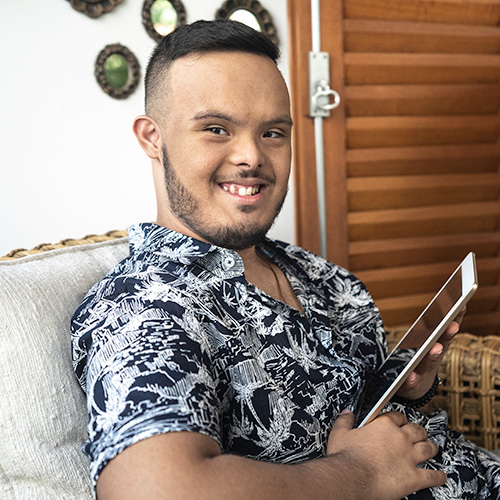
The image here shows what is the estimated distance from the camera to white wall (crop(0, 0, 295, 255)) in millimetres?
1933

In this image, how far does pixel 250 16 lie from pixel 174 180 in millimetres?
1365

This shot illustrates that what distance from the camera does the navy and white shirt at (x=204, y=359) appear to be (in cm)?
72

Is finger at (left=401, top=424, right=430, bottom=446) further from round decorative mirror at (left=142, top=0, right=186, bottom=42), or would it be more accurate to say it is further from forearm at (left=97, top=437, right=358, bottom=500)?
round decorative mirror at (left=142, top=0, right=186, bottom=42)

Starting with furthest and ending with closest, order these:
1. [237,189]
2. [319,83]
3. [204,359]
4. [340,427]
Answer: [319,83] < [237,189] < [340,427] < [204,359]

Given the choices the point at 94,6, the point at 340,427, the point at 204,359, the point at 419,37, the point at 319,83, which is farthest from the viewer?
the point at 419,37

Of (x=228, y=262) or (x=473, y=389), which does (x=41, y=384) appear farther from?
(x=473, y=389)

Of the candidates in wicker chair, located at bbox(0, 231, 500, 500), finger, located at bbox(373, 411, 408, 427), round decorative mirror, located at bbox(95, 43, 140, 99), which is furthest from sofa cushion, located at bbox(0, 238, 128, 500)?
round decorative mirror, located at bbox(95, 43, 140, 99)

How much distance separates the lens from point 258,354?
0.93 metres

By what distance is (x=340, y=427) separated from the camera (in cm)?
95

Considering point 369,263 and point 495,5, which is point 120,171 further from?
point 495,5

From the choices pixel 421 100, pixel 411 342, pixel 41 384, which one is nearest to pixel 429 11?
pixel 421 100

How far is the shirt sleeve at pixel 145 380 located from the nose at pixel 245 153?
1.02 feet

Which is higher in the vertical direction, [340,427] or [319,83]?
[319,83]

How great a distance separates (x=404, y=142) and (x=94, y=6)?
4.01 ft
